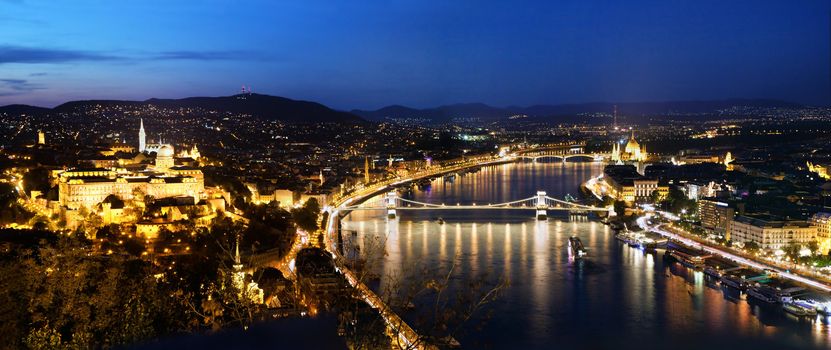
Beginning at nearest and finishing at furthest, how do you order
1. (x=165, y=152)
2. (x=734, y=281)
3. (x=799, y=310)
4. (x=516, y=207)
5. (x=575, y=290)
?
(x=799, y=310), (x=575, y=290), (x=734, y=281), (x=165, y=152), (x=516, y=207)

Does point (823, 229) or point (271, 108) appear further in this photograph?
point (271, 108)

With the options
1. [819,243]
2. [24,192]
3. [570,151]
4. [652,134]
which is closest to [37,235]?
[24,192]

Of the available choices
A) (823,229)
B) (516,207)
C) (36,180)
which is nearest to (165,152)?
(36,180)

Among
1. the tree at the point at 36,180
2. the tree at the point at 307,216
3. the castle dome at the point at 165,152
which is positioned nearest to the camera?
the tree at the point at 36,180

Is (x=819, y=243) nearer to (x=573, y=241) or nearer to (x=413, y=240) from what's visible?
(x=573, y=241)

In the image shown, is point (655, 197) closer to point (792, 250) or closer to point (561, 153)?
point (792, 250)

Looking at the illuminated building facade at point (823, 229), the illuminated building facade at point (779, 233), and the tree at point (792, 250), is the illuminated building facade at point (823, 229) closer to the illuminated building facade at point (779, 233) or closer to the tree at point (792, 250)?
the illuminated building facade at point (779, 233)

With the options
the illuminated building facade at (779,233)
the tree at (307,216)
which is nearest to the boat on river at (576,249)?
the illuminated building facade at (779,233)
